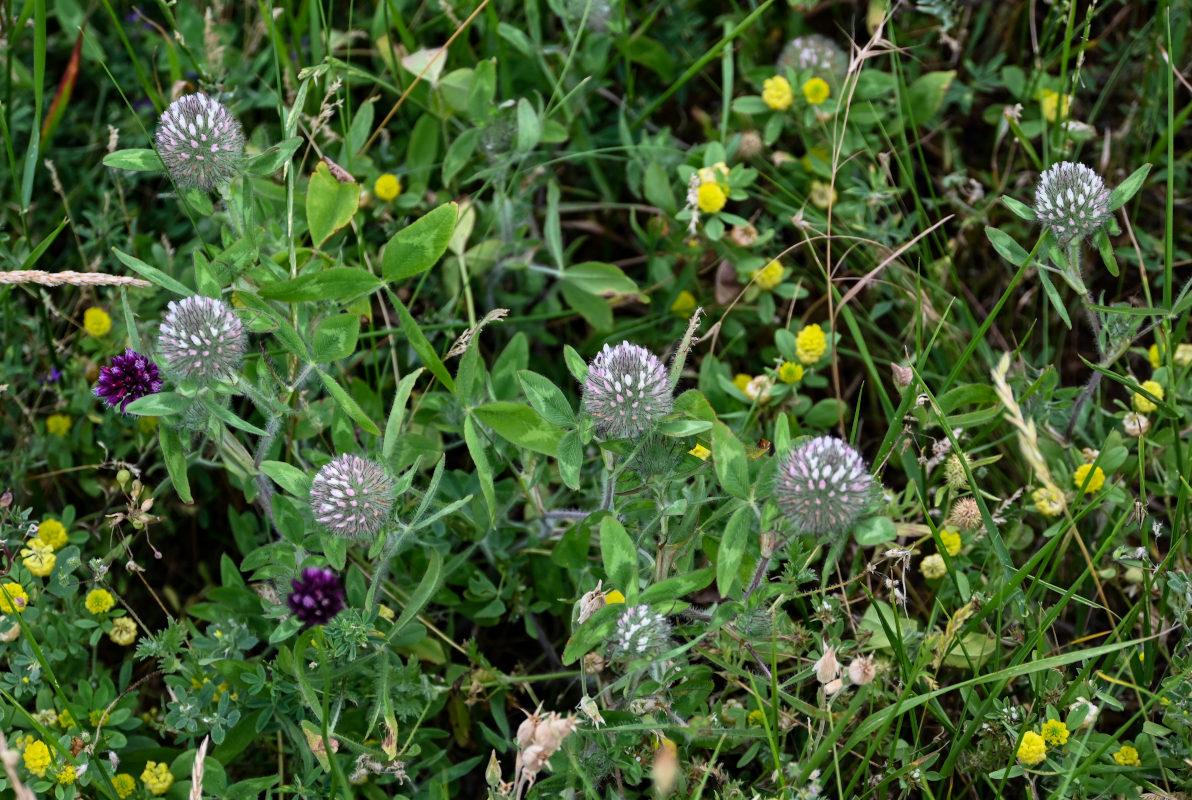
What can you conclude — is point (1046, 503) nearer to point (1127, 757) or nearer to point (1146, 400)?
point (1146, 400)

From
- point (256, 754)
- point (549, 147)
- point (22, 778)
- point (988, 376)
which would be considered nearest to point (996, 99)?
point (988, 376)

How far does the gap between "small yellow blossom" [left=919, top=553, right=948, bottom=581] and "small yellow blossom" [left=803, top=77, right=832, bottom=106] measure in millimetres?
1585

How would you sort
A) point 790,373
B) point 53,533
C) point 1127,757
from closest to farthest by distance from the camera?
point 1127,757 < point 53,533 < point 790,373

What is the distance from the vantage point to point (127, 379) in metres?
2.46

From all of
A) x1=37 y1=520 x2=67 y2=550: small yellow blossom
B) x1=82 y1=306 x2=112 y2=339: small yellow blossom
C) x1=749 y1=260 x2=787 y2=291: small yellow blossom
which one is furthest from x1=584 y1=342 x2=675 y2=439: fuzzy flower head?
x1=82 y1=306 x2=112 y2=339: small yellow blossom

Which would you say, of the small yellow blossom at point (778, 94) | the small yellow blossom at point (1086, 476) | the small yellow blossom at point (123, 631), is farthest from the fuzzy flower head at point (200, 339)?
the small yellow blossom at point (1086, 476)

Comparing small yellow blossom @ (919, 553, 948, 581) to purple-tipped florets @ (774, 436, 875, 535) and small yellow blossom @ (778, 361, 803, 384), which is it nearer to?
small yellow blossom @ (778, 361, 803, 384)

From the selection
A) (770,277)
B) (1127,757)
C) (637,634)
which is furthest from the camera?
(770,277)

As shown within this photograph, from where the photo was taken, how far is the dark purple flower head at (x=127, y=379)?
2.45 meters

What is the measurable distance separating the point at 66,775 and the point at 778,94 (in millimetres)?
2856

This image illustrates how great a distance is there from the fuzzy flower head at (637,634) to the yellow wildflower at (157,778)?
1199 millimetres

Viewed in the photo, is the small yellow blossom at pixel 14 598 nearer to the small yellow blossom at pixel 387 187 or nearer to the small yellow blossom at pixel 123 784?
the small yellow blossom at pixel 123 784

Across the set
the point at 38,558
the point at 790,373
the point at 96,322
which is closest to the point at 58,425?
the point at 96,322

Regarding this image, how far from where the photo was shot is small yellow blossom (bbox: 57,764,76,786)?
2449 mm
